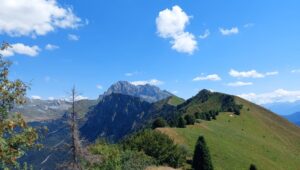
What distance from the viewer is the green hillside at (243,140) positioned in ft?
260

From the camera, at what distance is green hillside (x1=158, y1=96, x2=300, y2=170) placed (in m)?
79.2

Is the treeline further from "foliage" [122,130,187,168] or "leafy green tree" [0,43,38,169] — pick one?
"leafy green tree" [0,43,38,169]

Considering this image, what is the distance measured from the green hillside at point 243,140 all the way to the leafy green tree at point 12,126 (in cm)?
→ 5829

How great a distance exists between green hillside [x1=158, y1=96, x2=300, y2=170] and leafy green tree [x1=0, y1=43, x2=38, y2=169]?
58.3 metres

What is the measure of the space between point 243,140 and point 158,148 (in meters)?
43.5

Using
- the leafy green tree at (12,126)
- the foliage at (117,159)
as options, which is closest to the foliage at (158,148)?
the foliage at (117,159)

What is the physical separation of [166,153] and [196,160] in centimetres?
474

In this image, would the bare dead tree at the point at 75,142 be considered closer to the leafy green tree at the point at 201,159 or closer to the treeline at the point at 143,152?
the treeline at the point at 143,152

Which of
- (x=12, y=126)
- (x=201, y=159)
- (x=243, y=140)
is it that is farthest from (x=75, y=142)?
(x=243, y=140)

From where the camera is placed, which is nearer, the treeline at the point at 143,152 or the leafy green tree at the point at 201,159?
the treeline at the point at 143,152

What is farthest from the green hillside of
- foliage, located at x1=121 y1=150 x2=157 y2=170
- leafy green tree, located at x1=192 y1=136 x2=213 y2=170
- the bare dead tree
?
the bare dead tree

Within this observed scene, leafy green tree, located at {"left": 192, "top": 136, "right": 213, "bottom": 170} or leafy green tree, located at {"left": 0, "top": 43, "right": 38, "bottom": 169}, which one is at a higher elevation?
leafy green tree, located at {"left": 0, "top": 43, "right": 38, "bottom": 169}

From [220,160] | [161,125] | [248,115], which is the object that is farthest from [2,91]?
[248,115]

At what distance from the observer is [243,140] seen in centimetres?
10050
